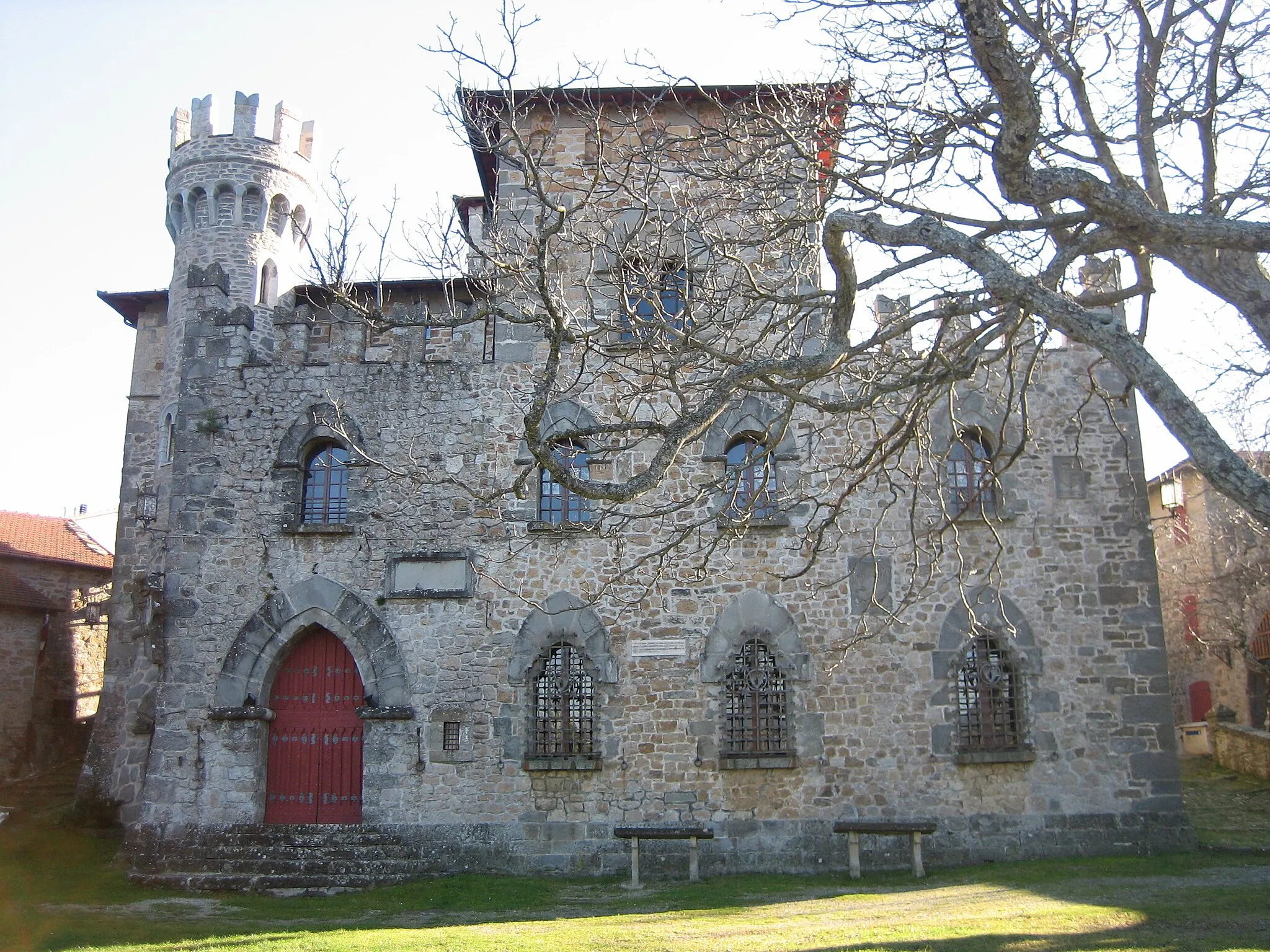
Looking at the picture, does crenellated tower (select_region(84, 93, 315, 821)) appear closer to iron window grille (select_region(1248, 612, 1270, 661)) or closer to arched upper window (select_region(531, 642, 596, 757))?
arched upper window (select_region(531, 642, 596, 757))

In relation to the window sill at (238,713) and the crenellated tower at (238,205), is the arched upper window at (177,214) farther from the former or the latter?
the window sill at (238,713)

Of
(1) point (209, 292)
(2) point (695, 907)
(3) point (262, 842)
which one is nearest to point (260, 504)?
(1) point (209, 292)

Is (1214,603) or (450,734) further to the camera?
(1214,603)

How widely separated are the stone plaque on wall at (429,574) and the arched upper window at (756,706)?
12.0 feet

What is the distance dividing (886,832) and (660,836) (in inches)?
102

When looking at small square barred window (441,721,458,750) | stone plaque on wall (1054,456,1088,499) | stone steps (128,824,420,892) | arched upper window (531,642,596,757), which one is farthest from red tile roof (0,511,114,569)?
stone plaque on wall (1054,456,1088,499)

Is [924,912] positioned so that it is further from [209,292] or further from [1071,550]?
[209,292]

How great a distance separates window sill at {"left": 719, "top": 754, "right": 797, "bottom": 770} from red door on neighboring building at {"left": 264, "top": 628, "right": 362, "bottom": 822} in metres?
4.70

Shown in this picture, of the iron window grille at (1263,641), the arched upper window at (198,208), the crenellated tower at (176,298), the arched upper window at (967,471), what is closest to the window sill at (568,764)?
the arched upper window at (967,471)

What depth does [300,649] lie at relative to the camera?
14.6 meters

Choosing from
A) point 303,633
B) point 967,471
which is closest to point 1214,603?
point 967,471

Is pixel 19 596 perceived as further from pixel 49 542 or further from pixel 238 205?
pixel 238 205

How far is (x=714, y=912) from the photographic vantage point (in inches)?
414

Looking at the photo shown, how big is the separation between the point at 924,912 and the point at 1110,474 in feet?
24.2
